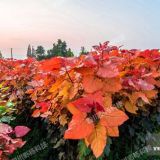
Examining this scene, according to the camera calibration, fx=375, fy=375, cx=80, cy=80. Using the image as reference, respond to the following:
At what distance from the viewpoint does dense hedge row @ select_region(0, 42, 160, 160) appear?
72.4 inches

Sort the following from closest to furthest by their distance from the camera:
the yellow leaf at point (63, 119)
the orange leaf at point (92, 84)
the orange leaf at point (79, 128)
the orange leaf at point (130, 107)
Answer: the orange leaf at point (79, 128), the orange leaf at point (92, 84), the orange leaf at point (130, 107), the yellow leaf at point (63, 119)

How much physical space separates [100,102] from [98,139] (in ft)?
0.60

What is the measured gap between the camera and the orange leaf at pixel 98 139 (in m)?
1.81

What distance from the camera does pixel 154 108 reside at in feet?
9.82

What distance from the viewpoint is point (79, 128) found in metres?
1.76

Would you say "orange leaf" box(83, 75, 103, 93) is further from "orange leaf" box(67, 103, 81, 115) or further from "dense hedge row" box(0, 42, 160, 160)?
"orange leaf" box(67, 103, 81, 115)

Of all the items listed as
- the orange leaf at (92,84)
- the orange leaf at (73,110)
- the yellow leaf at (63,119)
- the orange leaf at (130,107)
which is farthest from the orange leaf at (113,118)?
the yellow leaf at (63,119)

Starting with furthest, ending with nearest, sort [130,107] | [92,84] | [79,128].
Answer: [130,107] → [92,84] → [79,128]

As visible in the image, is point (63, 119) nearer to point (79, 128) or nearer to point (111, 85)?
point (111, 85)

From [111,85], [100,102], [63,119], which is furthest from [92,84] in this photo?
[63,119]

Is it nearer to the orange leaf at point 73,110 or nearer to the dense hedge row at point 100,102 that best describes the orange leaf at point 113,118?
the dense hedge row at point 100,102

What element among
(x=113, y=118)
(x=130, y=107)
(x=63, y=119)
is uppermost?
(x=113, y=118)

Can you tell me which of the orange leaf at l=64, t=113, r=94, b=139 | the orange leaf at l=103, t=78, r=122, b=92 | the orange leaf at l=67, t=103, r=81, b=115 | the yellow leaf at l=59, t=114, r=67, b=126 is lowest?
the yellow leaf at l=59, t=114, r=67, b=126

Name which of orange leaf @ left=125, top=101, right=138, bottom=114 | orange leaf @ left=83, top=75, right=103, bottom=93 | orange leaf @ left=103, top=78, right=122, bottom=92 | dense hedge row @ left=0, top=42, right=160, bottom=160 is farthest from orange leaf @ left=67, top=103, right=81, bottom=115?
orange leaf @ left=125, top=101, right=138, bottom=114
